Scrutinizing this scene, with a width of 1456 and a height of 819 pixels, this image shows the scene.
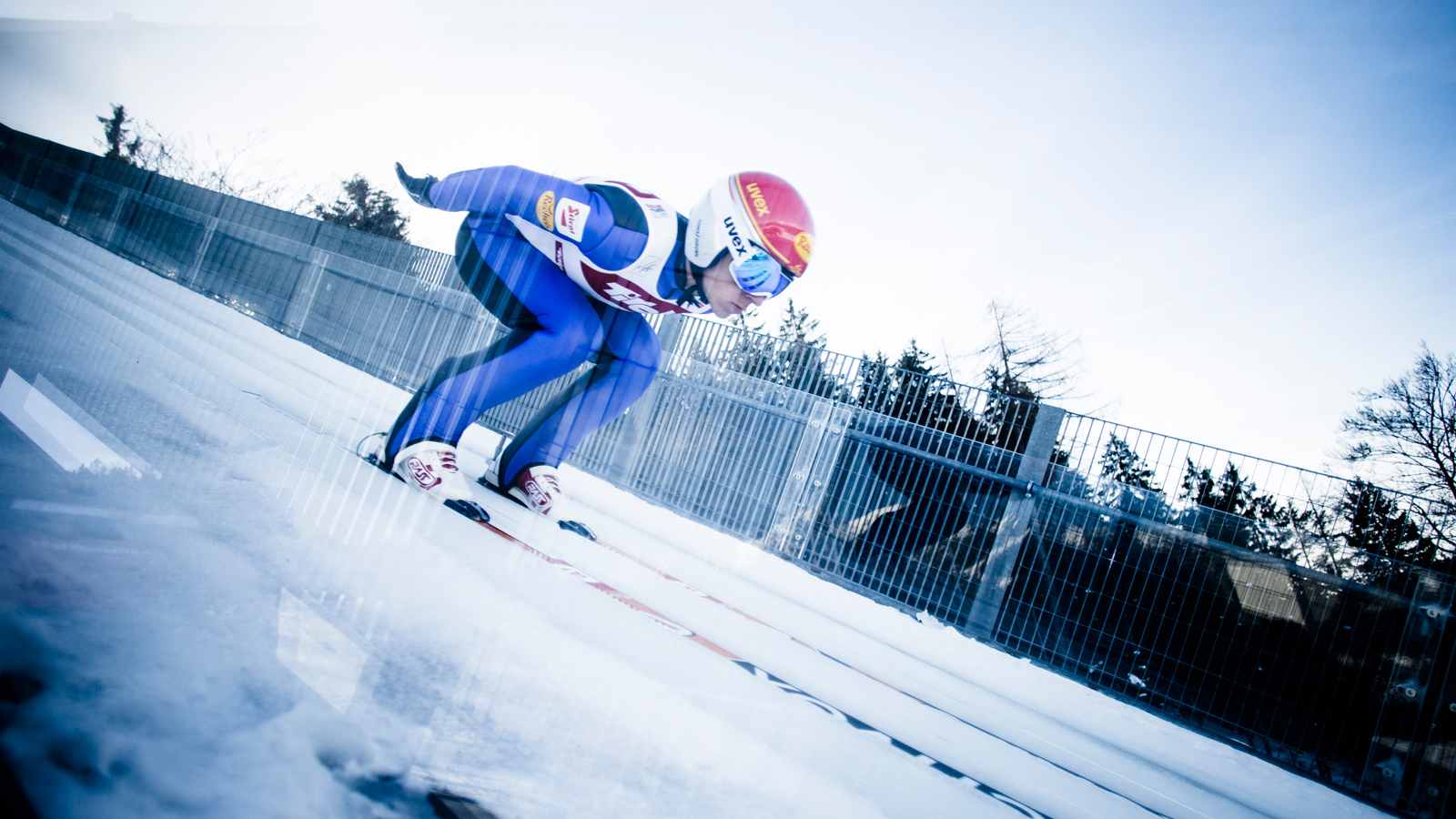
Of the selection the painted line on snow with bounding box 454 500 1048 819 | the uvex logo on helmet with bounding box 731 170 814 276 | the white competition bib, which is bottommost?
the painted line on snow with bounding box 454 500 1048 819

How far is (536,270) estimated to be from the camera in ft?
9.34

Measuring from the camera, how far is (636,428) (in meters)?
7.38

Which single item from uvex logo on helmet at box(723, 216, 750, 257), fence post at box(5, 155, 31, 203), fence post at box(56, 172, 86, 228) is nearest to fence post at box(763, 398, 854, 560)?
uvex logo on helmet at box(723, 216, 750, 257)

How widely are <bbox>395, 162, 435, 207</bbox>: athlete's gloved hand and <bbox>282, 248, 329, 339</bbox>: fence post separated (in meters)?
10.3

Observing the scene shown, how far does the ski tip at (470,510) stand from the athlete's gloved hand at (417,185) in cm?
141

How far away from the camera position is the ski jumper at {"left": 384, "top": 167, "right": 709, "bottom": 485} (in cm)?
257

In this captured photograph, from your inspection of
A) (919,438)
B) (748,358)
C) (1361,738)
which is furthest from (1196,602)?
(748,358)

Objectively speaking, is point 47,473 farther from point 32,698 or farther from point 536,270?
point 536,270

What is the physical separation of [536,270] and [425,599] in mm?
1976

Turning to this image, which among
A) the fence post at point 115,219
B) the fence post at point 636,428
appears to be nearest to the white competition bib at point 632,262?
the fence post at point 636,428

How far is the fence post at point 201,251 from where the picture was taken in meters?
12.7

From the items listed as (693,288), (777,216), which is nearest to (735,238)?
(777,216)

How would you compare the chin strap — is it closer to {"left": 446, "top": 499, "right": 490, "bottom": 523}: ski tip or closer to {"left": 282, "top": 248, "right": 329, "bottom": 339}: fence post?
{"left": 446, "top": 499, "right": 490, "bottom": 523}: ski tip

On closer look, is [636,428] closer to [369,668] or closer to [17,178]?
[369,668]
